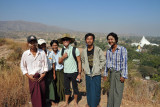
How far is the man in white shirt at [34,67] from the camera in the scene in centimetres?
208

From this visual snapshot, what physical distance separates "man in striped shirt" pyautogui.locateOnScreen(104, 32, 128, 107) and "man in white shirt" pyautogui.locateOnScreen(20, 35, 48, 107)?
123cm

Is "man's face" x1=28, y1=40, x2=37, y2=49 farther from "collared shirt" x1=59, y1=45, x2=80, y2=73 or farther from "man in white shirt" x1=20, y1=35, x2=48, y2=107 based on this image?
"collared shirt" x1=59, y1=45, x2=80, y2=73

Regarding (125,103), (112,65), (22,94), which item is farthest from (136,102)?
(22,94)

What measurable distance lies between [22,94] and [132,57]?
156 feet

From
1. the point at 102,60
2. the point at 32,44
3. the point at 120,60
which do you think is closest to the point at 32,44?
the point at 32,44

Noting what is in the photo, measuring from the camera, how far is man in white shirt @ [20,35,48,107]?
81.8 inches

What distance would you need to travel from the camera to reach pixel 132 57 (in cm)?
4569

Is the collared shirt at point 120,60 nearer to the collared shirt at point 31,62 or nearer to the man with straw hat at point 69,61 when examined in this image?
the man with straw hat at point 69,61

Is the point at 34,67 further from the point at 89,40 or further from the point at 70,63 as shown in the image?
the point at 89,40

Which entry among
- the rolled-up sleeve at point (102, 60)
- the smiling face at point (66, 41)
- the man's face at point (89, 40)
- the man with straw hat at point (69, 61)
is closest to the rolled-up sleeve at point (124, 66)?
the rolled-up sleeve at point (102, 60)

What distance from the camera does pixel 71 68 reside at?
2529 mm

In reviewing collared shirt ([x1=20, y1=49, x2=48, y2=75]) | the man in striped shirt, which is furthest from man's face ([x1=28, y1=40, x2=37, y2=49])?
the man in striped shirt

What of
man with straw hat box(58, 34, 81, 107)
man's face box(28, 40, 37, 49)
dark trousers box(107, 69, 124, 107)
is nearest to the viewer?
man's face box(28, 40, 37, 49)

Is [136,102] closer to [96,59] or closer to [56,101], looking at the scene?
[96,59]
